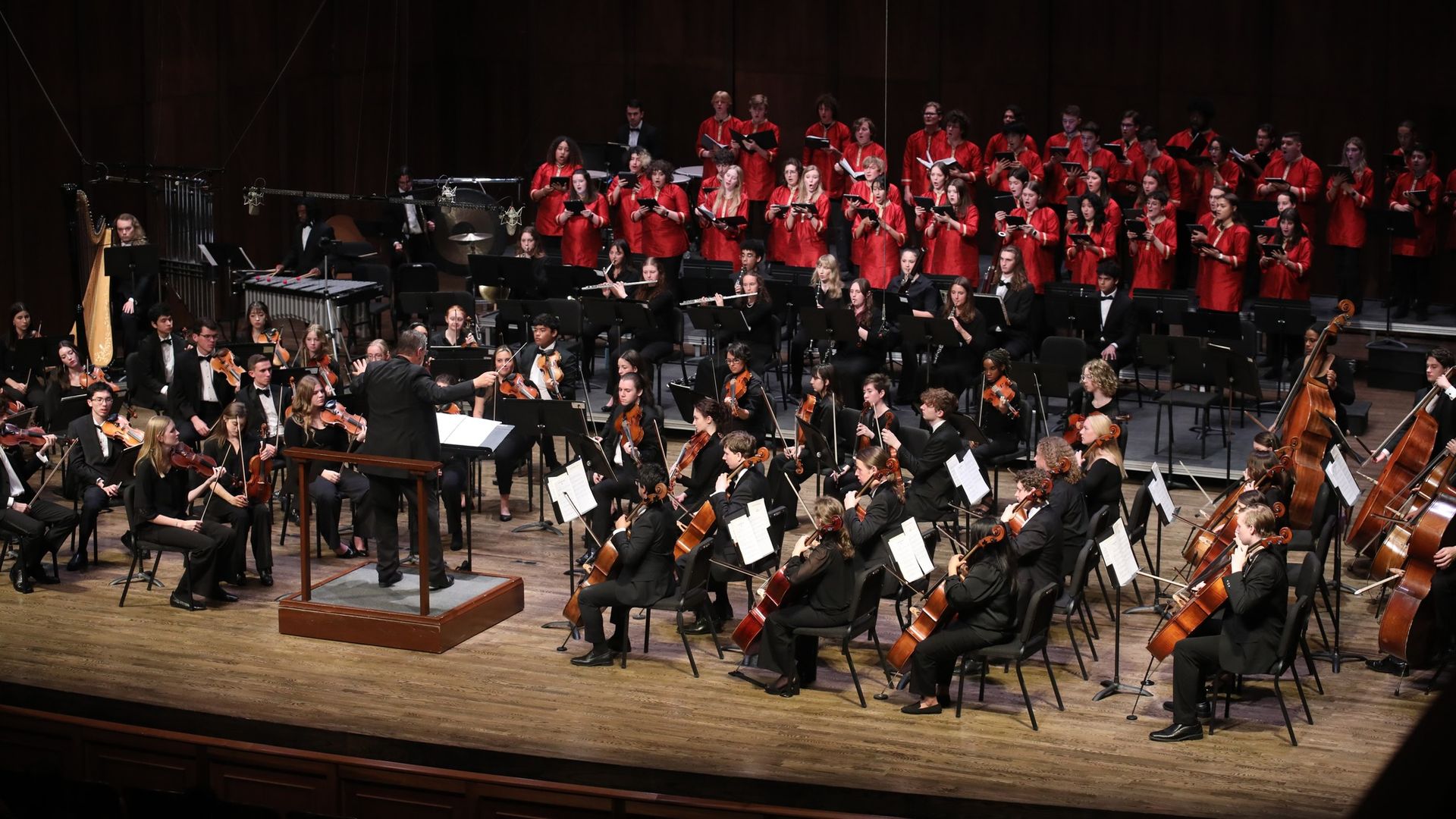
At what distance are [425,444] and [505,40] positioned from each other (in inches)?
429

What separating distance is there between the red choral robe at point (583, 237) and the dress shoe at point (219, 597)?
559cm

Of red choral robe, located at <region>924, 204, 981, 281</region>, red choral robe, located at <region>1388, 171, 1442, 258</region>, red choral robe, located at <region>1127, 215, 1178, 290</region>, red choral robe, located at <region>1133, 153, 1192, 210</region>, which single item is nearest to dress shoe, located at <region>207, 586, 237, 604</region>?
red choral robe, located at <region>924, 204, 981, 281</region>

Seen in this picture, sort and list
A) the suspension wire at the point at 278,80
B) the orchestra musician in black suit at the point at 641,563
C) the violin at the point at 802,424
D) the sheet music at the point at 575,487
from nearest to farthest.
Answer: the orchestra musician in black suit at the point at 641,563 < the sheet music at the point at 575,487 < the violin at the point at 802,424 < the suspension wire at the point at 278,80

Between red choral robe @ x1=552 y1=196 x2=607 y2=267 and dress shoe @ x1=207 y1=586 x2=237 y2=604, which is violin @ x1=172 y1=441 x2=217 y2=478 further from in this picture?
red choral robe @ x1=552 y1=196 x2=607 y2=267

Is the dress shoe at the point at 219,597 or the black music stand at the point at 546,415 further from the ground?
the black music stand at the point at 546,415

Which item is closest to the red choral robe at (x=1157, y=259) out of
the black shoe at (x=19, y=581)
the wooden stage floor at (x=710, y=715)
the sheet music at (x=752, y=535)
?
the wooden stage floor at (x=710, y=715)

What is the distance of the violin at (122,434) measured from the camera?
8.93 meters

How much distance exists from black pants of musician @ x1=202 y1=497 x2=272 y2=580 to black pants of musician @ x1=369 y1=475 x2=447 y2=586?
0.79m

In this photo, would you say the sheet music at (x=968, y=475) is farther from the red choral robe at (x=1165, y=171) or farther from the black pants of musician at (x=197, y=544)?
the red choral robe at (x=1165, y=171)

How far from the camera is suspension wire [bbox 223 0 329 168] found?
1512 cm

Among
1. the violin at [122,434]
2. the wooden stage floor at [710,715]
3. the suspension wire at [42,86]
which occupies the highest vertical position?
the suspension wire at [42,86]

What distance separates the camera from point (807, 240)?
13.2m

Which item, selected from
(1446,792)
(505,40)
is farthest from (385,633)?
(505,40)

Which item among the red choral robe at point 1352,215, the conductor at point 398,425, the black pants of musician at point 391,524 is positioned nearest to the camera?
the conductor at point 398,425
